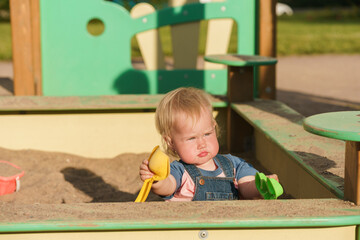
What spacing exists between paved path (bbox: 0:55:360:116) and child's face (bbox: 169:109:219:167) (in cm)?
260

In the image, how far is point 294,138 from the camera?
107 inches

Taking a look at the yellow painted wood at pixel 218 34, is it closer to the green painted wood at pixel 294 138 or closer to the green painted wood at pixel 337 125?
the green painted wood at pixel 294 138

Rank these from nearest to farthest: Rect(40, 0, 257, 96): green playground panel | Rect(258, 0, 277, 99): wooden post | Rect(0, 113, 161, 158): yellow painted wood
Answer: Rect(0, 113, 161, 158): yellow painted wood < Rect(258, 0, 277, 99): wooden post < Rect(40, 0, 257, 96): green playground panel

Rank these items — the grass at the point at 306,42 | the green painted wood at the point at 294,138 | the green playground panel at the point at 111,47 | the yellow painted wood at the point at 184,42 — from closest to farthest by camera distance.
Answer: the green painted wood at the point at 294,138, the green playground panel at the point at 111,47, the yellow painted wood at the point at 184,42, the grass at the point at 306,42

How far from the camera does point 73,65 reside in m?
4.90

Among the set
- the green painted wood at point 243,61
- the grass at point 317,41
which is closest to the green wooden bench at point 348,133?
the green painted wood at point 243,61

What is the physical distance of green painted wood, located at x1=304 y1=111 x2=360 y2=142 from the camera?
5.57ft

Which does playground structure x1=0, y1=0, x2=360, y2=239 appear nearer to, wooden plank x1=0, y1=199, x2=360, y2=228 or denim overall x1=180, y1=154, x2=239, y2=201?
wooden plank x1=0, y1=199, x2=360, y2=228

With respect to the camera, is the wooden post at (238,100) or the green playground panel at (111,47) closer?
the wooden post at (238,100)

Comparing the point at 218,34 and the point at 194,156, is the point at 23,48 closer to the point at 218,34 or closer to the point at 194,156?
the point at 218,34

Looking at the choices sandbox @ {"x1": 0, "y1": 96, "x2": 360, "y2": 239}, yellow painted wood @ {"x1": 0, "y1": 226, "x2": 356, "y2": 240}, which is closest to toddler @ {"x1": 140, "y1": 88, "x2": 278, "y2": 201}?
sandbox @ {"x1": 0, "y1": 96, "x2": 360, "y2": 239}

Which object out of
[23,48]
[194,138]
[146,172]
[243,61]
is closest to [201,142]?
[194,138]

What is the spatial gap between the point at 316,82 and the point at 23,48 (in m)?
3.84

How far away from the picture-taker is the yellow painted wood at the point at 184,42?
501 centimetres
